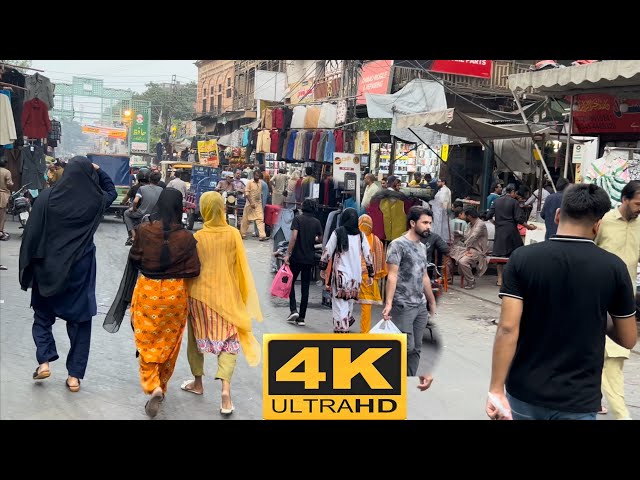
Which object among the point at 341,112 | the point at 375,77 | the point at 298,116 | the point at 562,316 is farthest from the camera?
the point at 298,116

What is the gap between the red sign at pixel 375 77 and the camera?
19359 mm

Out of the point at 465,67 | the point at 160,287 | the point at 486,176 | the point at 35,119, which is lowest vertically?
the point at 160,287

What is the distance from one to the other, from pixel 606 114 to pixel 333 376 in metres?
9.69

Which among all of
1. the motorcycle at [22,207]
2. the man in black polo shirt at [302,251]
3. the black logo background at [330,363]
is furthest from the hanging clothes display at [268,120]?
the black logo background at [330,363]

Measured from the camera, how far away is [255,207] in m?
19.3

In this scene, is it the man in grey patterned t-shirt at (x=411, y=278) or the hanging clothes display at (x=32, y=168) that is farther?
the hanging clothes display at (x=32, y=168)

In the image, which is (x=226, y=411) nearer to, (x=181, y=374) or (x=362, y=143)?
(x=181, y=374)

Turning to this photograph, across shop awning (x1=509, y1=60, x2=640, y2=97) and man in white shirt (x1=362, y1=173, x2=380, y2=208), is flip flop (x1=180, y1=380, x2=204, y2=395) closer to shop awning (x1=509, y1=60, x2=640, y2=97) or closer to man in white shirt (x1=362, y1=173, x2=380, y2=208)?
shop awning (x1=509, y1=60, x2=640, y2=97)

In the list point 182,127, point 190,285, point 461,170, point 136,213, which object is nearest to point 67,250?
point 190,285

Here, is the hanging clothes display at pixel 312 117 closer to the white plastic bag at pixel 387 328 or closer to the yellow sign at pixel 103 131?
the white plastic bag at pixel 387 328

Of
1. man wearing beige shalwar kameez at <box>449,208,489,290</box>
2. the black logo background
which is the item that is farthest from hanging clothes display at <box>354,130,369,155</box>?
the black logo background

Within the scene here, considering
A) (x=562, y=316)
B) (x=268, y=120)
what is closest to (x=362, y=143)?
(x=268, y=120)

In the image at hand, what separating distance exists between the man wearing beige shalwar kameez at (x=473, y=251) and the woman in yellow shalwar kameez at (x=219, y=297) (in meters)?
7.46

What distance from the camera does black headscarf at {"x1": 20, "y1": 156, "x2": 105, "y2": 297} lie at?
20.0ft
